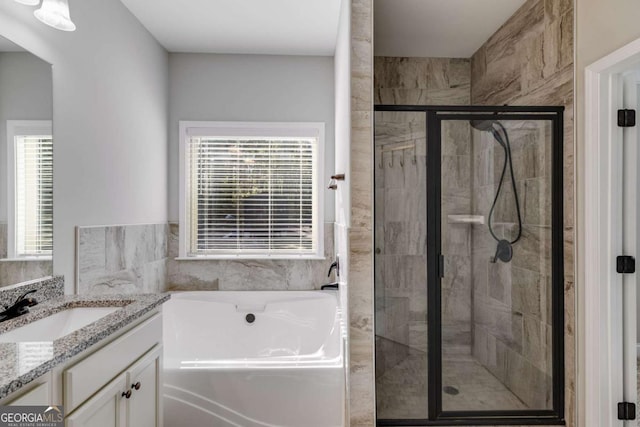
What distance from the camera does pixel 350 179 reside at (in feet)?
6.53

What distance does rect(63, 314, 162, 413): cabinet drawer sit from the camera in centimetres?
118

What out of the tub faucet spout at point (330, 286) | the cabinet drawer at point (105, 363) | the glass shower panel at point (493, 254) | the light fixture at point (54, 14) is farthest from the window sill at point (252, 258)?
the light fixture at point (54, 14)

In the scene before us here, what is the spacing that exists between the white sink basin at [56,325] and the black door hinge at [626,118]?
8.08 feet

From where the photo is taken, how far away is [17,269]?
170cm

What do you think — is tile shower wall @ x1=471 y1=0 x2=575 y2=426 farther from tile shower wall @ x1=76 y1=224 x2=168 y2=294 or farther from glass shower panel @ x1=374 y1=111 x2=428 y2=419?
tile shower wall @ x1=76 y1=224 x2=168 y2=294

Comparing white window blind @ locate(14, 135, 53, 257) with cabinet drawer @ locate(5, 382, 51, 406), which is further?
white window blind @ locate(14, 135, 53, 257)

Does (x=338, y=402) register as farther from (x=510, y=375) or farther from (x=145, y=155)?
(x=145, y=155)

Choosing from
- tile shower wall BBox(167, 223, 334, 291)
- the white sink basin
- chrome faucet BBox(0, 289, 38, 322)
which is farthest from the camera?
tile shower wall BBox(167, 223, 334, 291)

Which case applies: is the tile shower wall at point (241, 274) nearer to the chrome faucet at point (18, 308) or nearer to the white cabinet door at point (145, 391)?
the white cabinet door at point (145, 391)

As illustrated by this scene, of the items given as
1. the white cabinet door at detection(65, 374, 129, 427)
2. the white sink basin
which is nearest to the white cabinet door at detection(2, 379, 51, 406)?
the white cabinet door at detection(65, 374, 129, 427)

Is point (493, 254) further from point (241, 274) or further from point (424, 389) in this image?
point (241, 274)

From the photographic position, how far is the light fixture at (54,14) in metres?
1.61

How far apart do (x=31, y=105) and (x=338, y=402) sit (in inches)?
83.7

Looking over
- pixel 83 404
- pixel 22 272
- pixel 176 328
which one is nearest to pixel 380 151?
pixel 83 404
